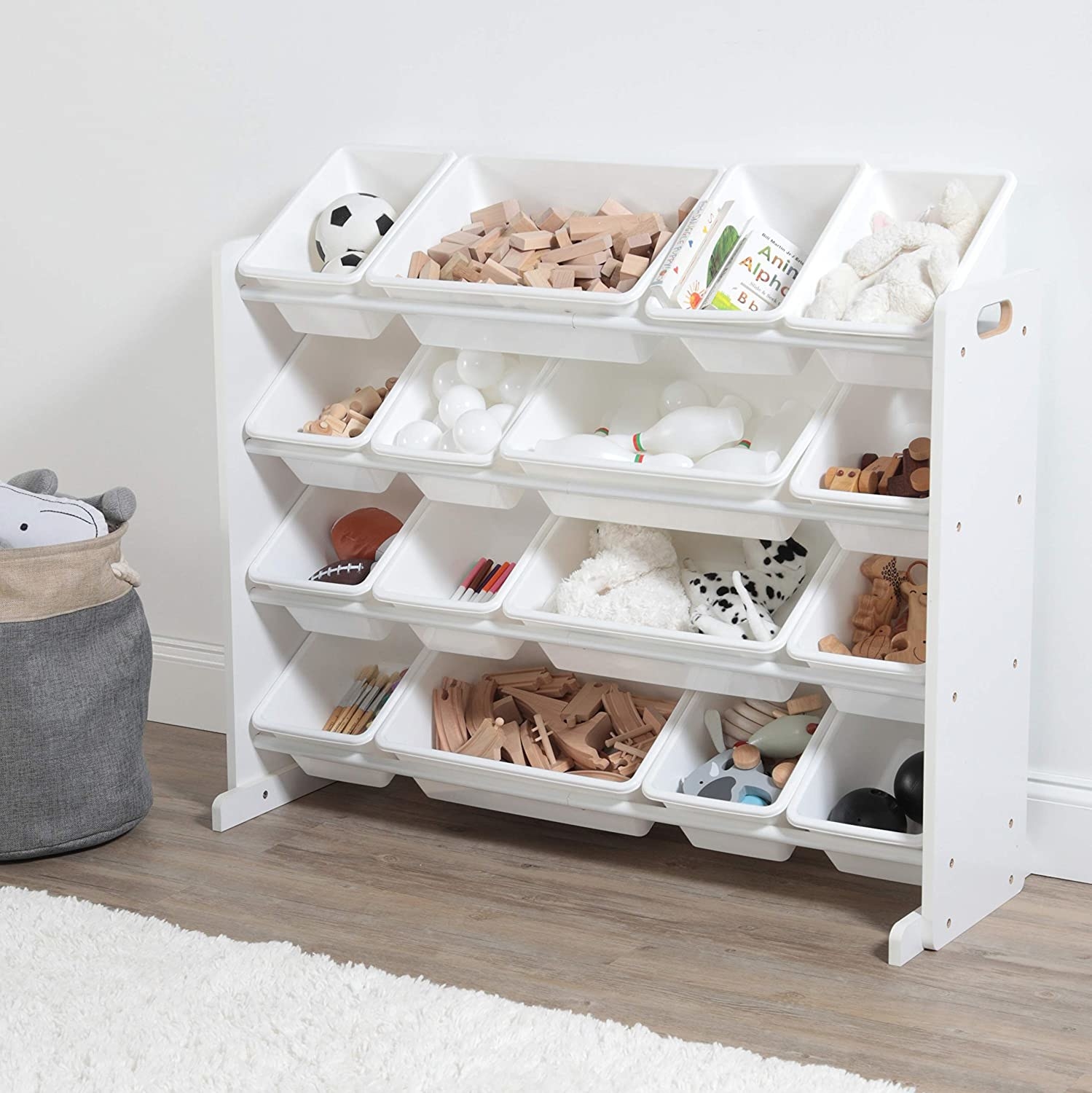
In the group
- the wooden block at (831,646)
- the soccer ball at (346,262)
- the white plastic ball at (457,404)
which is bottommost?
the wooden block at (831,646)

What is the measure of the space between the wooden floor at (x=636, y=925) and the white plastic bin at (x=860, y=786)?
9 cm

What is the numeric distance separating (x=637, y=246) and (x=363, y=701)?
0.87 m

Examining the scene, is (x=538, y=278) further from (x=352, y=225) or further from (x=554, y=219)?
(x=352, y=225)

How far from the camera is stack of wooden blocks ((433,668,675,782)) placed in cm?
213

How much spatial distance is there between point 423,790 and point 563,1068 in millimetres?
816

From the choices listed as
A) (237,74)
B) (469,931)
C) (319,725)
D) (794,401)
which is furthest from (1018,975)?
(237,74)

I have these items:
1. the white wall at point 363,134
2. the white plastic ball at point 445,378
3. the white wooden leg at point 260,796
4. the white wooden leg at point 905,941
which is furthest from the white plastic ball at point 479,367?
the white wooden leg at point 905,941

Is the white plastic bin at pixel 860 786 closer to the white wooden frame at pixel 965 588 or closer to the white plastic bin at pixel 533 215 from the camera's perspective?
the white wooden frame at pixel 965 588

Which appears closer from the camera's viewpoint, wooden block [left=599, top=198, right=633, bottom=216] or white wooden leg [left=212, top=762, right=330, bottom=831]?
wooden block [left=599, top=198, right=633, bottom=216]

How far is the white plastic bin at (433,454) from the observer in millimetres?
2021

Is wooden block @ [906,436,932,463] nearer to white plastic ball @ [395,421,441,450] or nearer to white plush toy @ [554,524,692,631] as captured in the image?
white plush toy @ [554,524,692,631]

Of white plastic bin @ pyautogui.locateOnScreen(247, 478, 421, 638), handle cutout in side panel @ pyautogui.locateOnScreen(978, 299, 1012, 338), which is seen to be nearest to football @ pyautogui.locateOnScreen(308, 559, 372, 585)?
white plastic bin @ pyautogui.locateOnScreen(247, 478, 421, 638)

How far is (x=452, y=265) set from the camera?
2053mm

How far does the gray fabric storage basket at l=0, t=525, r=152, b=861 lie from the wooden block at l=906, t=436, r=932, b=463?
117 centimetres
